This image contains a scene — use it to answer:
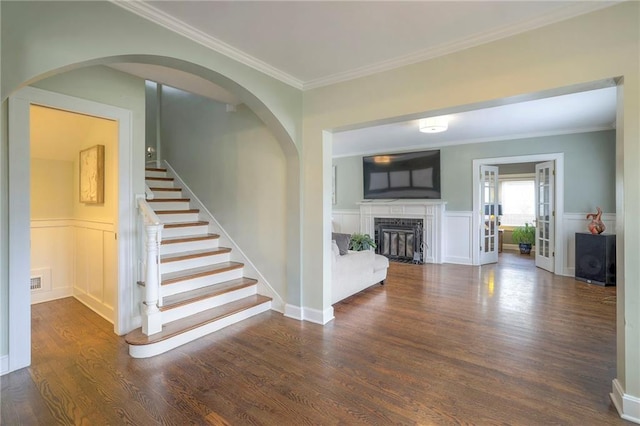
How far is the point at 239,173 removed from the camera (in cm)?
388

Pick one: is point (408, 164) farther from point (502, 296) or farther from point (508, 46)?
point (508, 46)

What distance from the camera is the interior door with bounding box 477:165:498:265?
6148 millimetres

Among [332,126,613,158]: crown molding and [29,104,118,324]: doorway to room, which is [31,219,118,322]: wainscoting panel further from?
[332,126,613,158]: crown molding

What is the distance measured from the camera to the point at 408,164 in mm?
6668

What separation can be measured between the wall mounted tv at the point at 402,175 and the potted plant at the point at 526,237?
3128 millimetres

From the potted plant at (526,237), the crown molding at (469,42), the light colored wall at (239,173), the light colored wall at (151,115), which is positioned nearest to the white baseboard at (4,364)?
the light colored wall at (239,173)

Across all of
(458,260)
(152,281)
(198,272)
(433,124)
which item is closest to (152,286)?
(152,281)

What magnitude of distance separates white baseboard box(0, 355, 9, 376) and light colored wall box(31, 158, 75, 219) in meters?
2.23

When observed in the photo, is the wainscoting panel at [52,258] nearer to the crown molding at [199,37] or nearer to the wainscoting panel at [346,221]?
the crown molding at [199,37]

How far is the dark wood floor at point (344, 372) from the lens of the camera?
5.90 ft

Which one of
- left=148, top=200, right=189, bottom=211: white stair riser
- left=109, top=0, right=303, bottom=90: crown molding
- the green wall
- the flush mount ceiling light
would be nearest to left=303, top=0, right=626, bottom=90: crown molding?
left=109, top=0, right=303, bottom=90: crown molding

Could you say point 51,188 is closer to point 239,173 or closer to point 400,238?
point 239,173

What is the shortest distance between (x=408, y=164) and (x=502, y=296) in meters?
3.44

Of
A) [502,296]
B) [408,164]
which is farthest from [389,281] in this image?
[408,164]
